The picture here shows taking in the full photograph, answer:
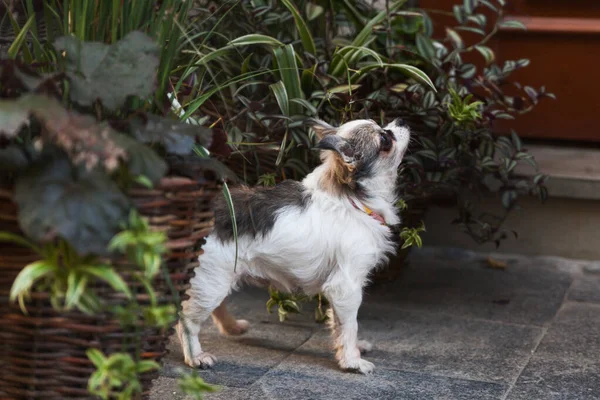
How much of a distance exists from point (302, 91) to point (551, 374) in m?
1.57

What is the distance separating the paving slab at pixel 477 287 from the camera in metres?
4.04

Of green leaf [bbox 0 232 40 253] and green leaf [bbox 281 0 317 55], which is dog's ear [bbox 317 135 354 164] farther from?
green leaf [bbox 0 232 40 253]

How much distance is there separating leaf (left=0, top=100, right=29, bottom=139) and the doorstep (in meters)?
3.51

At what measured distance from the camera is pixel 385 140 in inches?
127

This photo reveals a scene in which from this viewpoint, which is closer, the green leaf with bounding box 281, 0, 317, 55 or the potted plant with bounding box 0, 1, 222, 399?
the potted plant with bounding box 0, 1, 222, 399

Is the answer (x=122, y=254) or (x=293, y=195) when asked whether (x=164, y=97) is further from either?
(x=293, y=195)

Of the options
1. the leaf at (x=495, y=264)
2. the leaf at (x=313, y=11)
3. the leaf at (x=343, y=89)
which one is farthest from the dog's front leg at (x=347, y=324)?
the leaf at (x=495, y=264)

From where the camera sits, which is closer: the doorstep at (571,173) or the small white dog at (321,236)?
the small white dog at (321,236)

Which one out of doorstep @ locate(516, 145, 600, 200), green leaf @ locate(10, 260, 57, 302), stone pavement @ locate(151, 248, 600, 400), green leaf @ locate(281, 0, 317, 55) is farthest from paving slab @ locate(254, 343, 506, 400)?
doorstep @ locate(516, 145, 600, 200)

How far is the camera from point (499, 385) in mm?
3055

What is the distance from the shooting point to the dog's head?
3.19 metres

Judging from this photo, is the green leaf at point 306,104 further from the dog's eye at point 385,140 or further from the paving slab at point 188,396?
the paving slab at point 188,396

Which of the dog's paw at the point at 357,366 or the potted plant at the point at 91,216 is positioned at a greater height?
the potted plant at the point at 91,216

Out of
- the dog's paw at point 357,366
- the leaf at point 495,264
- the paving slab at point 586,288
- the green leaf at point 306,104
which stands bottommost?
the leaf at point 495,264
